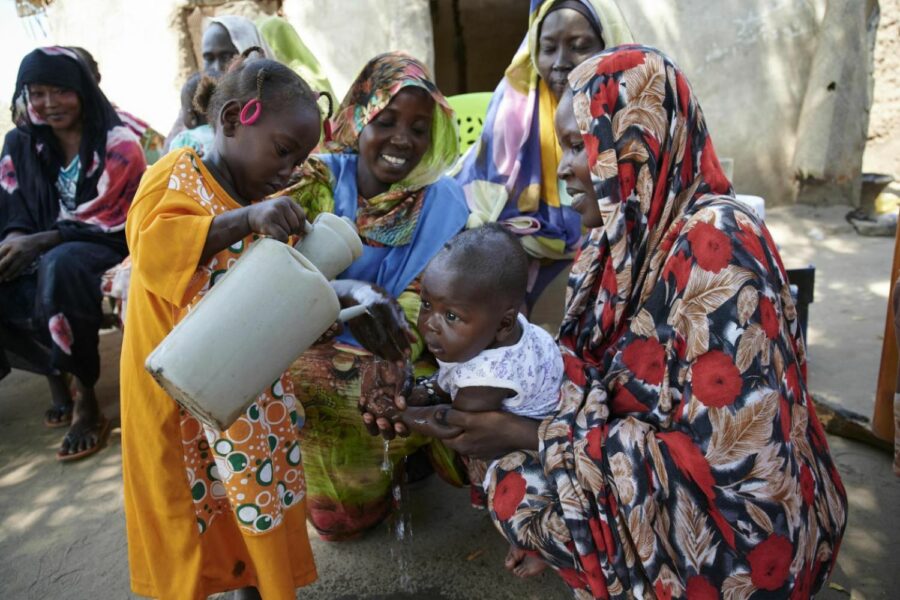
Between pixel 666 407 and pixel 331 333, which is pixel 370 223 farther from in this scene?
pixel 666 407

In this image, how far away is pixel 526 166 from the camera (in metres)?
3.15

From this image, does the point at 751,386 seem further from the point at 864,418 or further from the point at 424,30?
the point at 424,30

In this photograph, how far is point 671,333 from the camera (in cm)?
148

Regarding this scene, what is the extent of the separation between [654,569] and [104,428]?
2.79 metres

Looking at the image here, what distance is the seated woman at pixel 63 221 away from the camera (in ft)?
10.0

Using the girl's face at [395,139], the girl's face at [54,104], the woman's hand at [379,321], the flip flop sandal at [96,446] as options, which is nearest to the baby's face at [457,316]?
the woman's hand at [379,321]

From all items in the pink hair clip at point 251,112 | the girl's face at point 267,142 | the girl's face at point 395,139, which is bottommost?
the girl's face at point 395,139

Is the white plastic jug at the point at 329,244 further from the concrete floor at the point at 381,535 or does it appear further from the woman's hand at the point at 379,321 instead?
the concrete floor at the point at 381,535

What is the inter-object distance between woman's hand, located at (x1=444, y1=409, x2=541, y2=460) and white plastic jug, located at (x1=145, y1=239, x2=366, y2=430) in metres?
0.52

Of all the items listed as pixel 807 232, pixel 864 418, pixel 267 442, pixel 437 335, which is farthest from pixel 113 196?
pixel 807 232

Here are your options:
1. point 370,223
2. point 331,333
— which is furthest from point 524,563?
point 370,223

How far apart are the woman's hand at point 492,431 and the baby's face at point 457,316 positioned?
0.16m

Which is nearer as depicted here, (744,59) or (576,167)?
(576,167)

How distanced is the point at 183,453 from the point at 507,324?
92cm
